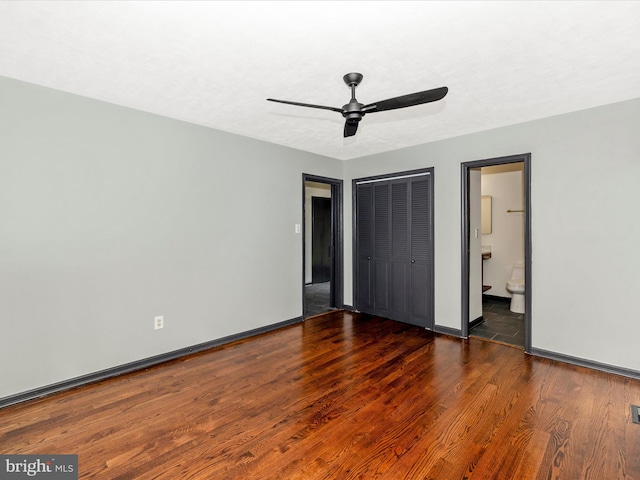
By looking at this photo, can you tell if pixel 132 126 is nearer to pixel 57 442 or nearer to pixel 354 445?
pixel 57 442

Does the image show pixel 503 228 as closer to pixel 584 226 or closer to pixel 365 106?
pixel 584 226

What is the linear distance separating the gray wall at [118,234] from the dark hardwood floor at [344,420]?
39 cm

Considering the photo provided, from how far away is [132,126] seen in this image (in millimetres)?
3115

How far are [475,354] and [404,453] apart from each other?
75.5 inches

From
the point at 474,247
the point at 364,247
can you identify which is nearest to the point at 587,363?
the point at 474,247

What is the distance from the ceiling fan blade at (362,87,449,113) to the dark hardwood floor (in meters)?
2.18

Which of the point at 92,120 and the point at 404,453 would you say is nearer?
the point at 404,453

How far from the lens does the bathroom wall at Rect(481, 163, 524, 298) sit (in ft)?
18.6

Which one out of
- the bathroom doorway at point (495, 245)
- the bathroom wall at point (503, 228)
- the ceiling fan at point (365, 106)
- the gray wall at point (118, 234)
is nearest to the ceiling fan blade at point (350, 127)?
the ceiling fan at point (365, 106)

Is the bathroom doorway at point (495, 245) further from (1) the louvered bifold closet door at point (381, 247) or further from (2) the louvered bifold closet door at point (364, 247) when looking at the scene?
(2) the louvered bifold closet door at point (364, 247)

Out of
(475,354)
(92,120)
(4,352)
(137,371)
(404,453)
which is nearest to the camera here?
(404,453)

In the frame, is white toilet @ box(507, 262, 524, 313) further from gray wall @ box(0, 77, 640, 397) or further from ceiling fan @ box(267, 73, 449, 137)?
ceiling fan @ box(267, 73, 449, 137)

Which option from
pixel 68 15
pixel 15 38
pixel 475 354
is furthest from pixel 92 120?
pixel 475 354

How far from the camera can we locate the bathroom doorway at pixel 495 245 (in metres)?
3.65
